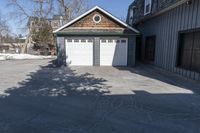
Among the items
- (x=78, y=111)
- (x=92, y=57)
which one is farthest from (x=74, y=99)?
(x=92, y=57)

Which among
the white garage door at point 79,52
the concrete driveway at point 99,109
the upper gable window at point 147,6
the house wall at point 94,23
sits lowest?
the concrete driveway at point 99,109

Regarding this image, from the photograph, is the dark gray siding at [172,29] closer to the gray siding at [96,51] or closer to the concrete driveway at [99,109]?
the concrete driveway at [99,109]

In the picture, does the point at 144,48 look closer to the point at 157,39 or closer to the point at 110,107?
the point at 157,39

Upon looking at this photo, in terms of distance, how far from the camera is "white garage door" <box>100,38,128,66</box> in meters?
13.8

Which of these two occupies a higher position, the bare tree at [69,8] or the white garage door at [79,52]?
the bare tree at [69,8]

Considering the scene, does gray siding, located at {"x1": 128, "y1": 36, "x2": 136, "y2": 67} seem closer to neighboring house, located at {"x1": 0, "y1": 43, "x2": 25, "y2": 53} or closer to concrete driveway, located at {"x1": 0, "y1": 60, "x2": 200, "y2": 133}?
concrete driveway, located at {"x1": 0, "y1": 60, "x2": 200, "y2": 133}

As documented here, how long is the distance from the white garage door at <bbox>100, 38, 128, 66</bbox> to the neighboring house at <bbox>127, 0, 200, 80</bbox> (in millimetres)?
2457

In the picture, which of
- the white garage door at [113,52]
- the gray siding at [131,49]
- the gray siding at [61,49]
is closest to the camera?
the gray siding at [61,49]

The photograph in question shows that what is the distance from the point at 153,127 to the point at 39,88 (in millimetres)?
4857

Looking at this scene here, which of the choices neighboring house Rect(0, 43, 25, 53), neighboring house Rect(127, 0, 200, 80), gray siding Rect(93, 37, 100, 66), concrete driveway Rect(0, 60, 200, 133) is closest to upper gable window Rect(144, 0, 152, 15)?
neighboring house Rect(127, 0, 200, 80)

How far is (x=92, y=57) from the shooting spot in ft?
45.6

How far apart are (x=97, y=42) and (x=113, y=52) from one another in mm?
1463

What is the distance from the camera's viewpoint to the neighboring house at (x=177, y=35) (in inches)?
347

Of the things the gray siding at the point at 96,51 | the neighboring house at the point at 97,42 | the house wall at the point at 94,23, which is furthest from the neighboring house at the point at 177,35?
the gray siding at the point at 96,51
